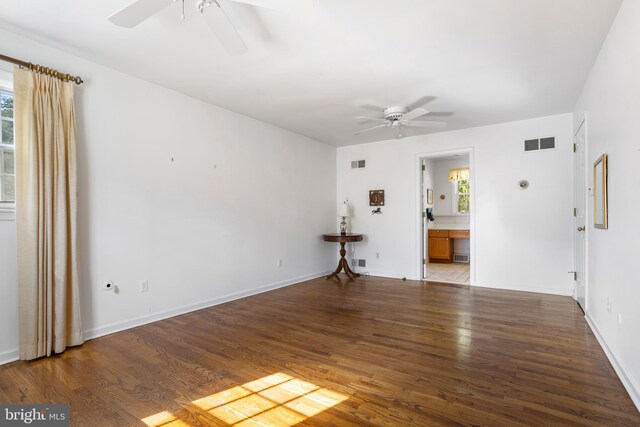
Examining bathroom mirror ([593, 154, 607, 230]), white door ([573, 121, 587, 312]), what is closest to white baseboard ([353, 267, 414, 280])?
white door ([573, 121, 587, 312])

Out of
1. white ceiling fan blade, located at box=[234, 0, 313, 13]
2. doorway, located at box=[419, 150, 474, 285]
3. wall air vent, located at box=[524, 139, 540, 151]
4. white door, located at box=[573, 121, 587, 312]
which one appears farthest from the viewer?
doorway, located at box=[419, 150, 474, 285]

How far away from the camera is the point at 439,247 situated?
7848 millimetres

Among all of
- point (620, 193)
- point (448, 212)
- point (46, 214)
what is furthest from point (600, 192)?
point (448, 212)

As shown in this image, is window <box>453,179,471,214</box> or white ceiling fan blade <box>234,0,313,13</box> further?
window <box>453,179,471,214</box>

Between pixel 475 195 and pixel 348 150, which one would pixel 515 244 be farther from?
pixel 348 150

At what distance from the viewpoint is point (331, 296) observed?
468cm

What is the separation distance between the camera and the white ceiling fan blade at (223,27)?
2.03 m

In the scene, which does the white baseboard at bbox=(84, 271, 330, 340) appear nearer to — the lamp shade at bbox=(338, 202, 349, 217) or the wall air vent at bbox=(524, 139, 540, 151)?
the lamp shade at bbox=(338, 202, 349, 217)

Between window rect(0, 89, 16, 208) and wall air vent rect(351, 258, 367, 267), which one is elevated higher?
window rect(0, 89, 16, 208)

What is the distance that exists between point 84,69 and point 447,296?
493 centimetres

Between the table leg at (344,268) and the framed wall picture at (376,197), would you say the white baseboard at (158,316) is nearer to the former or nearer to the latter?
the table leg at (344,268)

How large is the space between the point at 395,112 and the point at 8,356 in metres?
4.41

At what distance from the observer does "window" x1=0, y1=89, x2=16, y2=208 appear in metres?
2.69

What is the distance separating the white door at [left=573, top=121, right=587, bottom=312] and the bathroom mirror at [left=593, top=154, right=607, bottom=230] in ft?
2.63
